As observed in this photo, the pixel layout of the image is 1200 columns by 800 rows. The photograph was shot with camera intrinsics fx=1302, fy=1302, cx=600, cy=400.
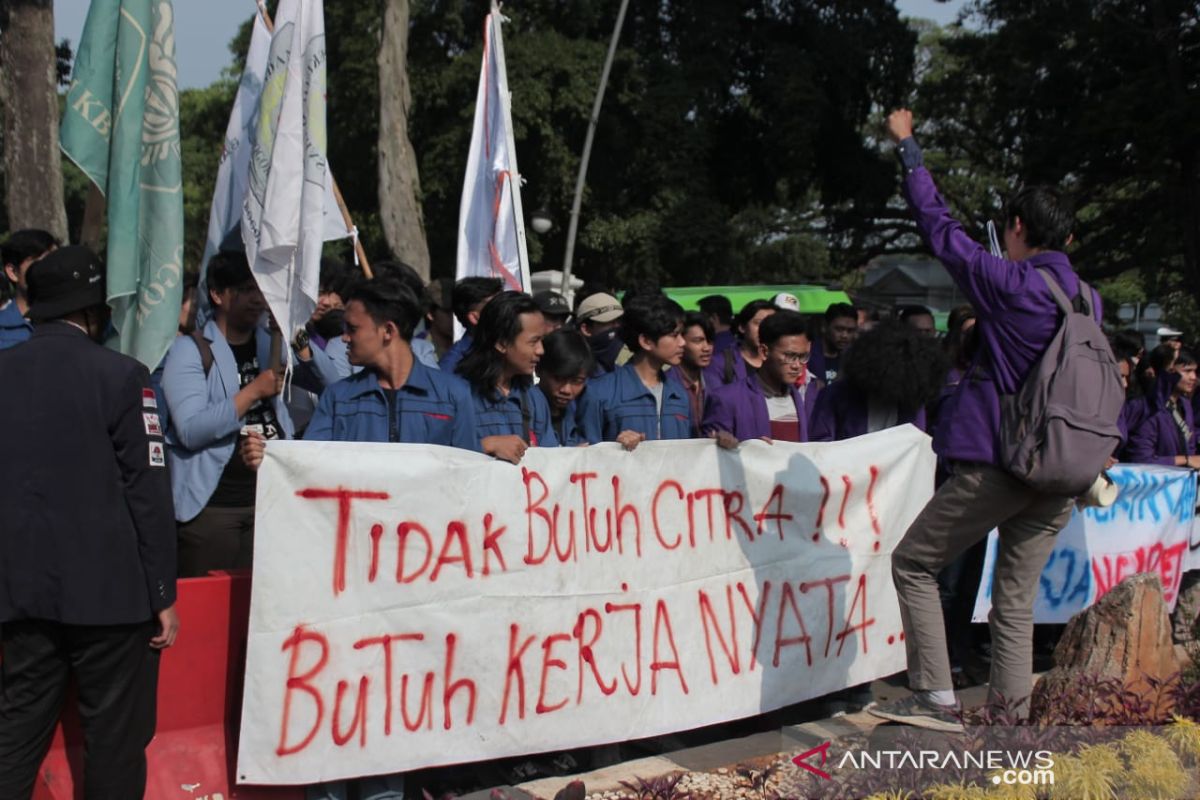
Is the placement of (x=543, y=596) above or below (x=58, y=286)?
below

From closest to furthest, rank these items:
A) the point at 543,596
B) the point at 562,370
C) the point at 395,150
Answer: the point at 543,596
the point at 562,370
the point at 395,150

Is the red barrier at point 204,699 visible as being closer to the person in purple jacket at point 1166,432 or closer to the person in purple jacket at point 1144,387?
the person in purple jacket at point 1144,387

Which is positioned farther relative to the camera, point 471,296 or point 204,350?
point 471,296

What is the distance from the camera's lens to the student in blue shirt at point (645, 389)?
5586mm

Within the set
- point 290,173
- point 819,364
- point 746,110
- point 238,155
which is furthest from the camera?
point 746,110

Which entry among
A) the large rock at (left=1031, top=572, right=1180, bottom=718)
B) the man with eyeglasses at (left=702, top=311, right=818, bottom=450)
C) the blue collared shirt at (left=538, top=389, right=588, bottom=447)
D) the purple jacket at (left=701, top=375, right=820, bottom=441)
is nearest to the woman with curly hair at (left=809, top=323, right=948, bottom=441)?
the man with eyeglasses at (left=702, top=311, right=818, bottom=450)

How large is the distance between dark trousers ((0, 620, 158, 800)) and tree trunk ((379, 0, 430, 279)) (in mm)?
12456

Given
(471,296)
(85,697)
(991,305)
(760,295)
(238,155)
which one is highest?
(760,295)

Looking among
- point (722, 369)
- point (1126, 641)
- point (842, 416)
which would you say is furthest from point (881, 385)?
point (1126, 641)

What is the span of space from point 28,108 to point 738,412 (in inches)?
267

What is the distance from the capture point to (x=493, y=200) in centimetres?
755

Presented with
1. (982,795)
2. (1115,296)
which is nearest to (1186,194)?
(982,795)

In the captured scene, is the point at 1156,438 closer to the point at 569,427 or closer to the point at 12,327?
the point at 569,427

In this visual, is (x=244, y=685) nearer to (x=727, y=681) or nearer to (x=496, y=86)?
(x=727, y=681)
